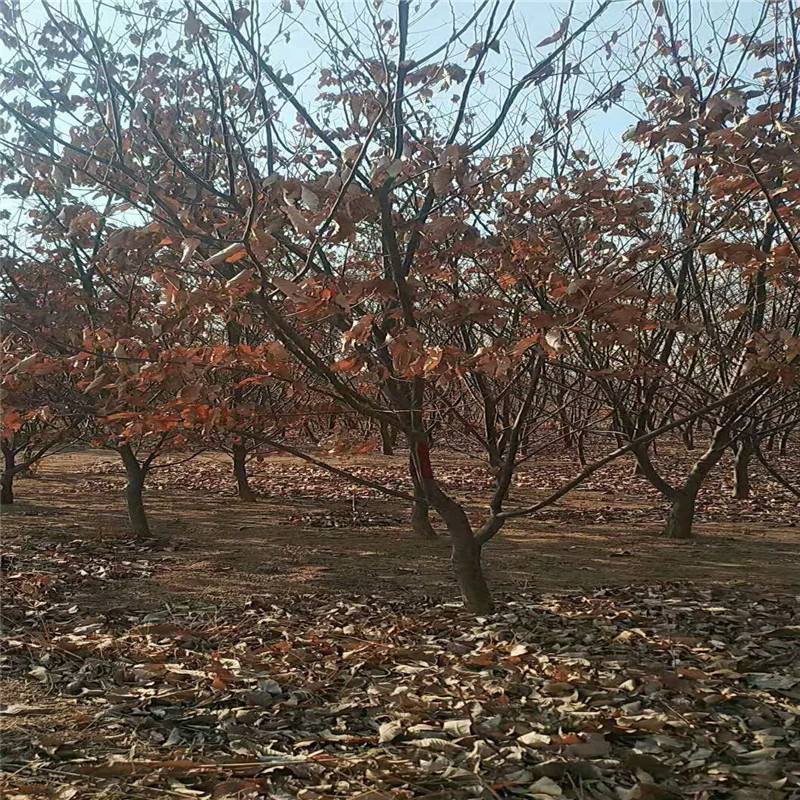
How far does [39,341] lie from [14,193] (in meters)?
0.95

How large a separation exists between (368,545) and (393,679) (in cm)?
296

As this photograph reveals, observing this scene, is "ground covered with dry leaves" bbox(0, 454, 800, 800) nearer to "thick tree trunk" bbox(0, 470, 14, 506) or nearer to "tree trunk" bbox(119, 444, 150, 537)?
"tree trunk" bbox(119, 444, 150, 537)

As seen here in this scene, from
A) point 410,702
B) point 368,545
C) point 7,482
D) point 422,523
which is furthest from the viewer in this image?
point 7,482

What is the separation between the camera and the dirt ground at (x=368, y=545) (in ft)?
15.6

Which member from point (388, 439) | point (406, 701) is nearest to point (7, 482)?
point (388, 439)

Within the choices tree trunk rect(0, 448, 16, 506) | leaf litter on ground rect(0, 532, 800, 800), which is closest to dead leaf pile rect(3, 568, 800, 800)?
leaf litter on ground rect(0, 532, 800, 800)

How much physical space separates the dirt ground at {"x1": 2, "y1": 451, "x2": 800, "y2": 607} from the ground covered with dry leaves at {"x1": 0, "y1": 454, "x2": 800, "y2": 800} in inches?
1.8

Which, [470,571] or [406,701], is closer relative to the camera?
[406,701]

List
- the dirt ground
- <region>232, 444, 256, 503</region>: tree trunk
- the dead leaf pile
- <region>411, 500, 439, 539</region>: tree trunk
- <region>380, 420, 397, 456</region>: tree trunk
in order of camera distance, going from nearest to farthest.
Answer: the dead leaf pile
the dirt ground
<region>411, 500, 439, 539</region>: tree trunk
<region>232, 444, 256, 503</region>: tree trunk
<region>380, 420, 397, 456</region>: tree trunk

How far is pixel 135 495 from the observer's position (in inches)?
247

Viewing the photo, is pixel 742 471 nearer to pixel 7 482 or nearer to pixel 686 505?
pixel 686 505

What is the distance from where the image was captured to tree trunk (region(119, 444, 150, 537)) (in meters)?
6.26

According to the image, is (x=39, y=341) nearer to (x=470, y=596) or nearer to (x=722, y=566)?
(x=470, y=596)

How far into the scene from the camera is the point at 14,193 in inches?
176
